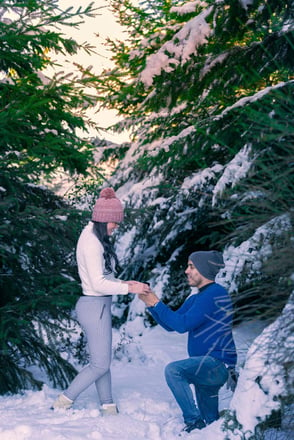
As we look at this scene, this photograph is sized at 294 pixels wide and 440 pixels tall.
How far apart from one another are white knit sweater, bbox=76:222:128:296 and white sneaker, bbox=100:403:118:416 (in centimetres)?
101

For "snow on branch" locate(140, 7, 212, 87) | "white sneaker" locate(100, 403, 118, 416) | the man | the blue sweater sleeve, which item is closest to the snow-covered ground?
"white sneaker" locate(100, 403, 118, 416)

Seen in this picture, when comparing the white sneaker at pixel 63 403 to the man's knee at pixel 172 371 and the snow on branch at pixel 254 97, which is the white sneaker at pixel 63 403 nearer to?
the man's knee at pixel 172 371

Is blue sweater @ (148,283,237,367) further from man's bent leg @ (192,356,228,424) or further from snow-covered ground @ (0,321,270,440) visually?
snow-covered ground @ (0,321,270,440)

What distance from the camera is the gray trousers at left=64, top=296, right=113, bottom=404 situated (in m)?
5.28

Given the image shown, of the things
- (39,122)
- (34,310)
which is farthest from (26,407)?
(39,122)

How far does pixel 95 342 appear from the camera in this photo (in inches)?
209

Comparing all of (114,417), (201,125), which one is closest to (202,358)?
(114,417)

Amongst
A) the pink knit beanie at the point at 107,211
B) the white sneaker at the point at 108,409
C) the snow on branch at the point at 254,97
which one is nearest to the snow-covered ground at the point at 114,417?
the white sneaker at the point at 108,409

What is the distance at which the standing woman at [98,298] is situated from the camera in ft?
17.3

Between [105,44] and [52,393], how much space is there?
1189 centimetres

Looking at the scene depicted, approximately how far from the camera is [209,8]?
7156 mm

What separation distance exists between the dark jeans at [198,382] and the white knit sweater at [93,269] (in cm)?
87

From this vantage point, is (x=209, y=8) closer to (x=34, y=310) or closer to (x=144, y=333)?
(x=34, y=310)

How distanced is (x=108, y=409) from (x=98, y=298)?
100cm
